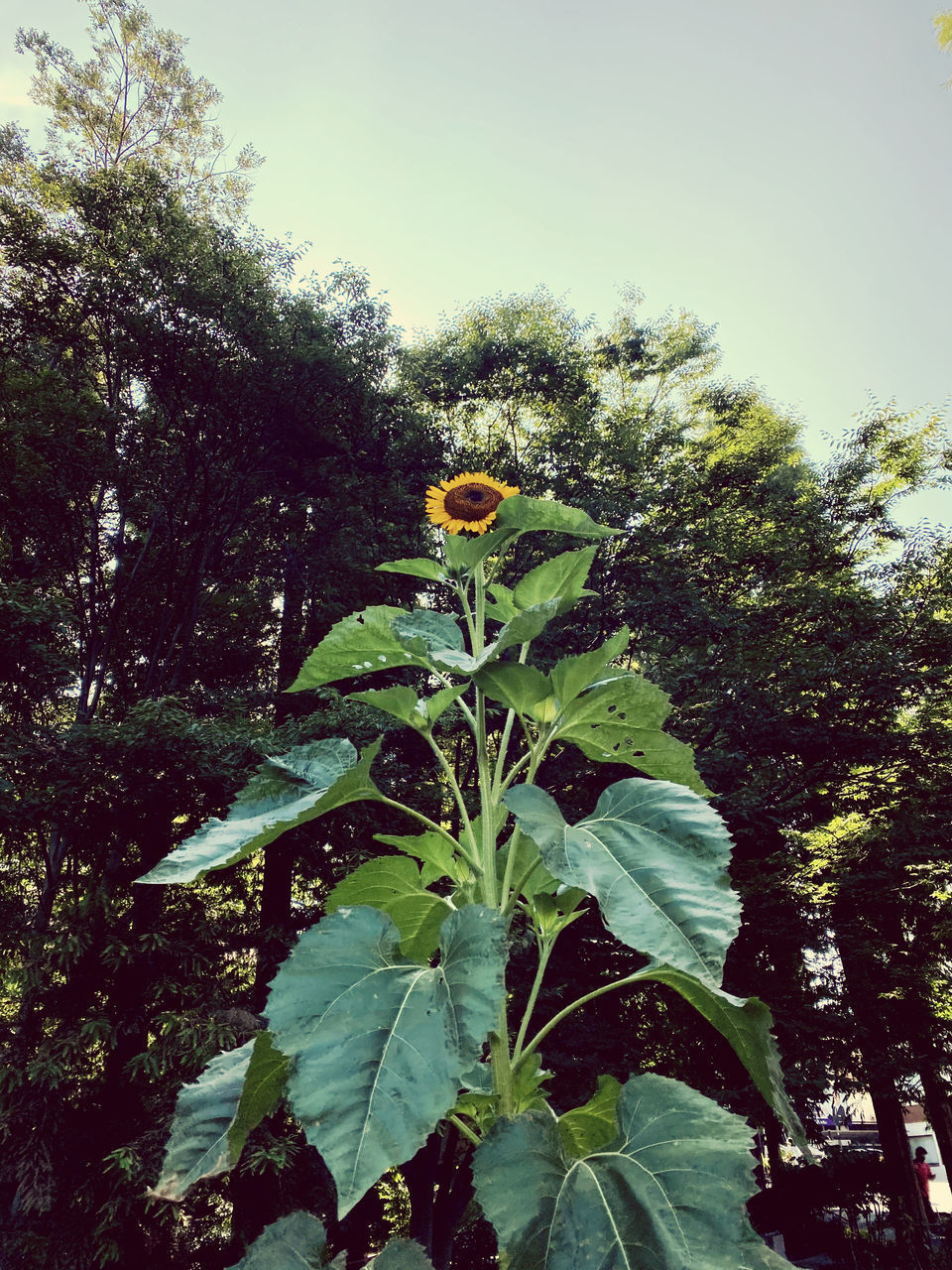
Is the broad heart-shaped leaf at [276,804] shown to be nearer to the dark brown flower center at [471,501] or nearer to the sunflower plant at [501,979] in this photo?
the sunflower plant at [501,979]

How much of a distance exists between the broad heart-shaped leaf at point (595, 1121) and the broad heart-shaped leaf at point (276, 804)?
18.3 inches

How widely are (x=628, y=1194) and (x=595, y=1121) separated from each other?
268 mm

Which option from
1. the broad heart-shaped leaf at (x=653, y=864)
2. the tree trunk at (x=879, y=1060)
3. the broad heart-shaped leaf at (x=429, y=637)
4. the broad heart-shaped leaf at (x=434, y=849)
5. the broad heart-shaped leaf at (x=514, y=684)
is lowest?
the tree trunk at (x=879, y=1060)

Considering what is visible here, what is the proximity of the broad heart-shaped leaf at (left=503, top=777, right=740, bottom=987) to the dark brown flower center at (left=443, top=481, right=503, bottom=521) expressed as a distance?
0.62 metres

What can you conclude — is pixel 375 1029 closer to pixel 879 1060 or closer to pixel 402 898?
pixel 402 898

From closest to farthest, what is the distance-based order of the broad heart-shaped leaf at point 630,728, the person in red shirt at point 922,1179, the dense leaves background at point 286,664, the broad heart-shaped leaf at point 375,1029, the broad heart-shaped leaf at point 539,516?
the broad heart-shaped leaf at point 375,1029, the broad heart-shaped leaf at point 630,728, the broad heart-shaped leaf at point 539,516, the dense leaves background at point 286,664, the person in red shirt at point 922,1179

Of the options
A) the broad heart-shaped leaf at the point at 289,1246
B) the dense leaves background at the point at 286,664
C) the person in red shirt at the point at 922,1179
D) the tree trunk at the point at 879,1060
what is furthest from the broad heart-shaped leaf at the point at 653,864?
the person in red shirt at the point at 922,1179

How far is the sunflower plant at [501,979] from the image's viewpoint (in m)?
0.61

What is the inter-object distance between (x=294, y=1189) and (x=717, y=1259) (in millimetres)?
7491

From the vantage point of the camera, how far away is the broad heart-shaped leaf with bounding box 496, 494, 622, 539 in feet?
3.43

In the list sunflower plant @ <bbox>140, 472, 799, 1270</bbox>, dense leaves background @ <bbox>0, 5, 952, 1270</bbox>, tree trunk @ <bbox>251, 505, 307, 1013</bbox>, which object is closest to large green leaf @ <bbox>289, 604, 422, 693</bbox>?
sunflower plant @ <bbox>140, 472, 799, 1270</bbox>

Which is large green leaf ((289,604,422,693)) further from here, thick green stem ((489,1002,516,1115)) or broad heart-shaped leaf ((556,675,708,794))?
thick green stem ((489,1002,516,1115))

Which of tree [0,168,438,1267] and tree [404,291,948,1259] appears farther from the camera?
tree [404,291,948,1259]

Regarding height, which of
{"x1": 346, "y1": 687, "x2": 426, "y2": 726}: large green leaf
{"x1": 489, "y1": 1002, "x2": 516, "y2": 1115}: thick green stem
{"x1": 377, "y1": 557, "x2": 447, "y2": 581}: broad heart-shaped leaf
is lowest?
{"x1": 489, "y1": 1002, "x2": 516, "y2": 1115}: thick green stem
